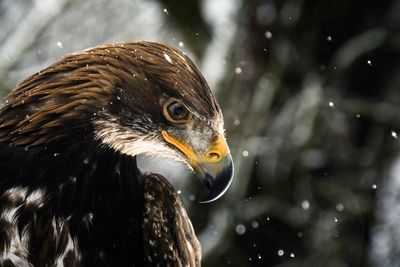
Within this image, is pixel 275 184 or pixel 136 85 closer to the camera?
pixel 136 85

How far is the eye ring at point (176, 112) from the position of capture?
13.6 ft

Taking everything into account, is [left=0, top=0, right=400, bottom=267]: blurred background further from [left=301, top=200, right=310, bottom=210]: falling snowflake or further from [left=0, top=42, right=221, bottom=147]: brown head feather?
[left=0, top=42, right=221, bottom=147]: brown head feather

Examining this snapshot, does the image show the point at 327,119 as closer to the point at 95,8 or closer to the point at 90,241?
the point at 95,8

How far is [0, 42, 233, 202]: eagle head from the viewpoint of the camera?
405 cm

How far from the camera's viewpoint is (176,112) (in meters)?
4.15

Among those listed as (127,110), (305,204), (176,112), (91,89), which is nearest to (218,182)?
(176,112)

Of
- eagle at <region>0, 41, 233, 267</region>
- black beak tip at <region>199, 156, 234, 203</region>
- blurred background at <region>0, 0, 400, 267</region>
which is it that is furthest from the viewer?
blurred background at <region>0, 0, 400, 267</region>

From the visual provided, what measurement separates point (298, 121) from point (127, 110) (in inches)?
168

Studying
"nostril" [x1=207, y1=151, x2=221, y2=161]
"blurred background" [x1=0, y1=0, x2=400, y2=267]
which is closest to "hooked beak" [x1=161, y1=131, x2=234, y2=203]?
"nostril" [x1=207, y1=151, x2=221, y2=161]

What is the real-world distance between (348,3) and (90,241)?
4729 millimetres

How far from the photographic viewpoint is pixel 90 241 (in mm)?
4148

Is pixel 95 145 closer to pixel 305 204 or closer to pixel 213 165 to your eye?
pixel 213 165

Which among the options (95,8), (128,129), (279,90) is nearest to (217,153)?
(128,129)

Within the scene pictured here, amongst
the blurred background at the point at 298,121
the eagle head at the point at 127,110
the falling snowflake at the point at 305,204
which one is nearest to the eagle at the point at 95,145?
the eagle head at the point at 127,110
